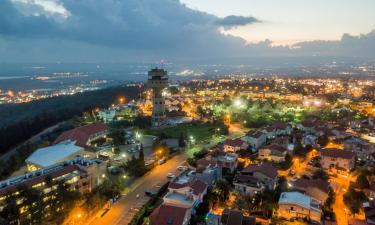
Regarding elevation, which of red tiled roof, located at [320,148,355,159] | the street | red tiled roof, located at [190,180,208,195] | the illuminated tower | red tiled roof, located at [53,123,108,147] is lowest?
the street

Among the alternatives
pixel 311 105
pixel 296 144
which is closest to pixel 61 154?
pixel 296 144

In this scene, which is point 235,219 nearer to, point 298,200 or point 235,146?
point 298,200

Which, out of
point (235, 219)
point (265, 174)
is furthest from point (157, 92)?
point (235, 219)

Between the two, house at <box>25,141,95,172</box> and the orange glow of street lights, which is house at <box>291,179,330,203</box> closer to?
house at <box>25,141,95,172</box>

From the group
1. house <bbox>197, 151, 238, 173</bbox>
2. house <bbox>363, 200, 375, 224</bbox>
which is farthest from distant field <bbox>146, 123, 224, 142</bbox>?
house <bbox>363, 200, 375, 224</bbox>

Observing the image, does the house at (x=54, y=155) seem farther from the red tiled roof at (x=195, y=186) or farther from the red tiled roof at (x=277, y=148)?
the red tiled roof at (x=277, y=148)

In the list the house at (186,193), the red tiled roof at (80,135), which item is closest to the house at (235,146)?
the house at (186,193)

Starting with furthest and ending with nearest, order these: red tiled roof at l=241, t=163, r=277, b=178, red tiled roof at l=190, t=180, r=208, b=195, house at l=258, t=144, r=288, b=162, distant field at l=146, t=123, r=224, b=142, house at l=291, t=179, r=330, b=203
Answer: distant field at l=146, t=123, r=224, b=142 → house at l=258, t=144, r=288, b=162 → red tiled roof at l=241, t=163, r=277, b=178 → house at l=291, t=179, r=330, b=203 → red tiled roof at l=190, t=180, r=208, b=195
